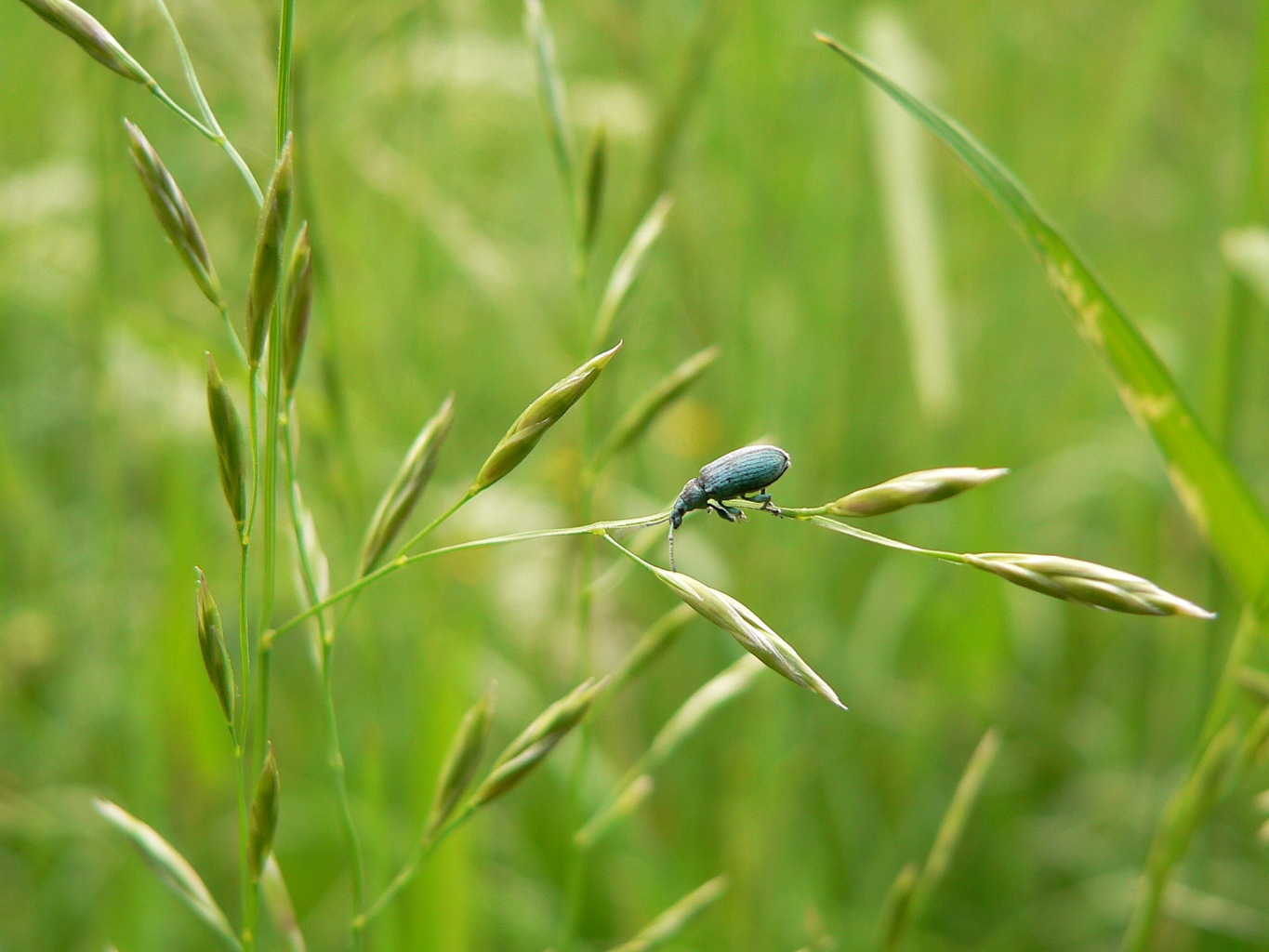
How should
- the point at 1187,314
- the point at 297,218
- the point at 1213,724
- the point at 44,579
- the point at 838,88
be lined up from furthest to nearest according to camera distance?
the point at 1187,314, the point at 838,88, the point at 44,579, the point at 297,218, the point at 1213,724

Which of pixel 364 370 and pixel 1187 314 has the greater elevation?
pixel 364 370

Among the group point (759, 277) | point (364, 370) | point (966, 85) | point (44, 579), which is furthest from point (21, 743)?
point (966, 85)

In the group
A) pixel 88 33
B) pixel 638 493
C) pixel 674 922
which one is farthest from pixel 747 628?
pixel 638 493

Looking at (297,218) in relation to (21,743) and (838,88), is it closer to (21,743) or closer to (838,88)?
(21,743)

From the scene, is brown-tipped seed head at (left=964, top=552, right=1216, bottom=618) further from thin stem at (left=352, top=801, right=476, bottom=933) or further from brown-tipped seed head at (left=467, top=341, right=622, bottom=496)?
thin stem at (left=352, top=801, right=476, bottom=933)

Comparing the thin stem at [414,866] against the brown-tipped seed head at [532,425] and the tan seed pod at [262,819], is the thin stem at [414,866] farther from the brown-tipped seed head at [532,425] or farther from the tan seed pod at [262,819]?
the brown-tipped seed head at [532,425]

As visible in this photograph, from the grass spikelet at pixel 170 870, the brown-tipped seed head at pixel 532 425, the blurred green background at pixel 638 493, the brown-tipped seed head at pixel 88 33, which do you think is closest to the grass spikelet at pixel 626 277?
the blurred green background at pixel 638 493

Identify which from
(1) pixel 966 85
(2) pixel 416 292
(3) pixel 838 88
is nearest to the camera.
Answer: (2) pixel 416 292

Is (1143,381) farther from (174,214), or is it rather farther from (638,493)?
(638,493)
